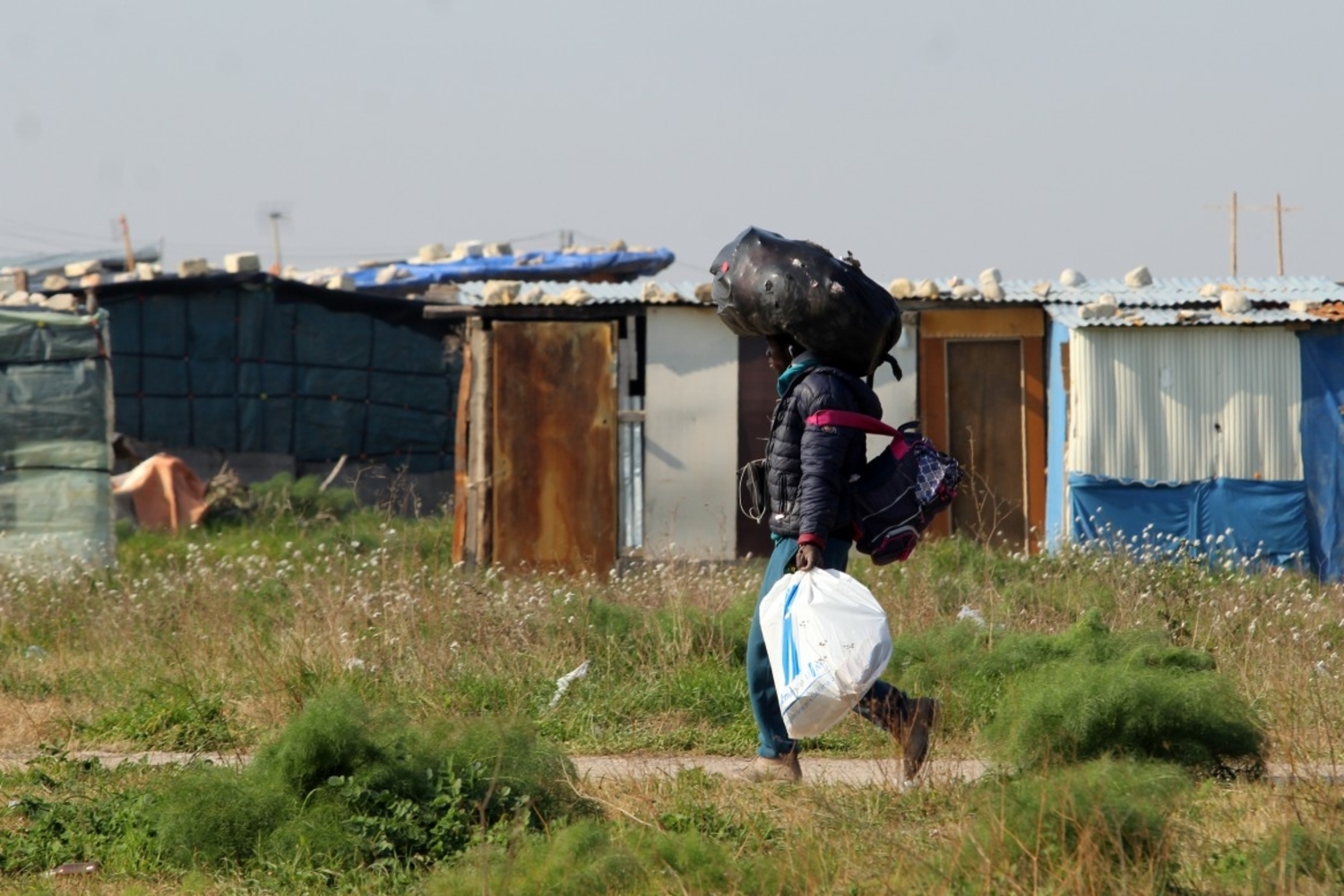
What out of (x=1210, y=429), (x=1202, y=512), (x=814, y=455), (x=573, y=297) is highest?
(x=573, y=297)

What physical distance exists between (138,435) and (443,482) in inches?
136

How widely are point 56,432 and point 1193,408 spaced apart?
837 centimetres

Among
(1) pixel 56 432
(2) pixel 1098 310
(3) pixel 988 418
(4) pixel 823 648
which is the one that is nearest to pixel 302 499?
(1) pixel 56 432

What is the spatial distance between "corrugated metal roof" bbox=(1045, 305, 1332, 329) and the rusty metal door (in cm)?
356

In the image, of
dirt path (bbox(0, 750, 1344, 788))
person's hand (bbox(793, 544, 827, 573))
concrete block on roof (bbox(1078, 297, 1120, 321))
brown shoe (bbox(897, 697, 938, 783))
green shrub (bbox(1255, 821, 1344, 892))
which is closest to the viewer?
green shrub (bbox(1255, 821, 1344, 892))

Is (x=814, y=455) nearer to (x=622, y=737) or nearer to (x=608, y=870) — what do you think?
(x=608, y=870)

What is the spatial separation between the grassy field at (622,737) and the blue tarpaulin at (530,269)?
441 inches

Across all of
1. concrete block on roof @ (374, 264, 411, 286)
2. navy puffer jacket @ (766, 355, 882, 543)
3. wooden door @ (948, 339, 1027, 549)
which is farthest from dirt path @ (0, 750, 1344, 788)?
concrete block on roof @ (374, 264, 411, 286)

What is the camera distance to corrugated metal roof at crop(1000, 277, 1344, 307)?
12.5 m

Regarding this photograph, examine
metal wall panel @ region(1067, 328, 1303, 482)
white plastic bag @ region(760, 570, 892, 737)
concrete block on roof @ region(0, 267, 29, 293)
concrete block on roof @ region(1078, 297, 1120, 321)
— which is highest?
concrete block on roof @ region(0, 267, 29, 293)

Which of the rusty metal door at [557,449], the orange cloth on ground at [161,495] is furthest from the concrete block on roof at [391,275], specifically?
the rusty metal door at [557,449]

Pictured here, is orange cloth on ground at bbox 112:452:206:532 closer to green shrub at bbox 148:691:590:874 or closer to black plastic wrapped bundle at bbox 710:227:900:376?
green shrub at bbox 148:691:590:874

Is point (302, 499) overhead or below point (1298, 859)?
overhead

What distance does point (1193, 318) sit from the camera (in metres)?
11.8
